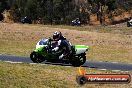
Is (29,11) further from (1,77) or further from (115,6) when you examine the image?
(1,77)

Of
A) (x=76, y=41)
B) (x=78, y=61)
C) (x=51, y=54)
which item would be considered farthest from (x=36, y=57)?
(x=76, y=41)

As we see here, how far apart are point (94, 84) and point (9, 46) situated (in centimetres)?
2057

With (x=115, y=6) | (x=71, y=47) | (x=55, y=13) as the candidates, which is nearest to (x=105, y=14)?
(x=115, y=6)

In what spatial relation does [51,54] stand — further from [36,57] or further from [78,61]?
[78,61]

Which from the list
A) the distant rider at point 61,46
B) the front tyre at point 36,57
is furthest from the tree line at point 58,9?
the distant rider at point 61,46

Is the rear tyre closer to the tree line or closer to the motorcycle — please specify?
the motorcycle

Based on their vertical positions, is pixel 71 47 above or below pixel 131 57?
above

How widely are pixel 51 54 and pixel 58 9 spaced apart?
67.3 meters

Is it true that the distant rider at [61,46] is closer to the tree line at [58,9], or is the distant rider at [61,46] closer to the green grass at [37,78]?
the green grass at [37,78]

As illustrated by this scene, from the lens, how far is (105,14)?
9875 centimetres

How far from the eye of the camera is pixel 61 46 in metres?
24.8

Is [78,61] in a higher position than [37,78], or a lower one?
lower

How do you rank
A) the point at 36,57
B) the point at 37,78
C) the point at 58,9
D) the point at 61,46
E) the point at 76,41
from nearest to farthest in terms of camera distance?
the point at 37,78 → the point at 61,46 → the point at 36,57 → the point at 76,41 → the point at 58,9

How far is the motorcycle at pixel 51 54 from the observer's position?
25.0 metres
